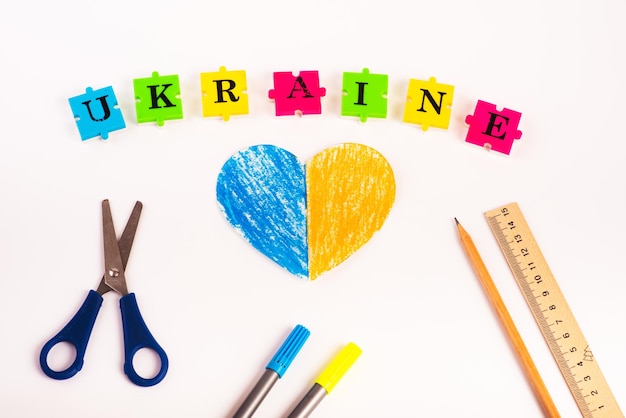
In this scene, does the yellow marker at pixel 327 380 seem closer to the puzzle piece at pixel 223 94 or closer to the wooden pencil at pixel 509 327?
the wooden pencil at pixel 509 327

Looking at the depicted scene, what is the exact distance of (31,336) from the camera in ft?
4.25

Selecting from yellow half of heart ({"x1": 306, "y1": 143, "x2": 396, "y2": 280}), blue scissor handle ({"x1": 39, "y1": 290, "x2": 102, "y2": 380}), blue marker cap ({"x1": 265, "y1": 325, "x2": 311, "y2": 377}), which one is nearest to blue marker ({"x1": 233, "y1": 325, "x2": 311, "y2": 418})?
blue marker cap ({"x1": 265, "y1": 325, "x2": 311, "y2": 377})

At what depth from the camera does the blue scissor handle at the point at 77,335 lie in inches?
49.4

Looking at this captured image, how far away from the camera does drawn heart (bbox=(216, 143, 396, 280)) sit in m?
1.42

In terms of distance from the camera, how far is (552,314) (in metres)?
1.40

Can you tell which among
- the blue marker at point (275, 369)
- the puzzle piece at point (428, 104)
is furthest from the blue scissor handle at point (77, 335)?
the puzzle piece at point (428, 104)

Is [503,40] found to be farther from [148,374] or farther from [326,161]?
[148,374]

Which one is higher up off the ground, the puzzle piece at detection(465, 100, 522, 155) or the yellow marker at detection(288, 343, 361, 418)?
the puzzle piece at detection(465, 100, 522, 155)

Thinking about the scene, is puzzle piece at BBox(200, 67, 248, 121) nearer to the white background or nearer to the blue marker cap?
the white background

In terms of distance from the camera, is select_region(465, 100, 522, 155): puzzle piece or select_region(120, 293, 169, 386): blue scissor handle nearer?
select_region(120, 293, 169, 386): blue scissor handle

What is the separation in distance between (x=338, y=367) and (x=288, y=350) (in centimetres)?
10

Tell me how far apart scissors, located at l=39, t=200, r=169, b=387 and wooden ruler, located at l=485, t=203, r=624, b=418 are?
2.41 ft

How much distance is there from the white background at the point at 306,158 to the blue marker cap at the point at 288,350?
4cm

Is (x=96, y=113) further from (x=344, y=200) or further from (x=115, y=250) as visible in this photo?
(x=344, y=200)
